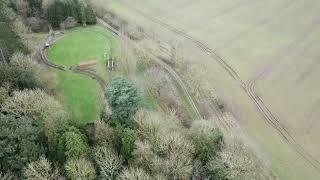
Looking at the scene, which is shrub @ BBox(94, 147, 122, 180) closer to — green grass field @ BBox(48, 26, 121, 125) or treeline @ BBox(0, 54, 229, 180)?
treeline @ BBox(0, 54, 229, 180)

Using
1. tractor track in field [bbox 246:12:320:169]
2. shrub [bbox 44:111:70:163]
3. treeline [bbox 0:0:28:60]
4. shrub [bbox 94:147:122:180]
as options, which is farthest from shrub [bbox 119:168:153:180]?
treeline [bbox 0:0:28:60]

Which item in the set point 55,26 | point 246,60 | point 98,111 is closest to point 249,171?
point 98,111

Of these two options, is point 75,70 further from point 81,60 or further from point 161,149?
point 161,149

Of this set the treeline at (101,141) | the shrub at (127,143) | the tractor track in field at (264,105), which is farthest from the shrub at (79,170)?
the tractor track in field at (264,105)

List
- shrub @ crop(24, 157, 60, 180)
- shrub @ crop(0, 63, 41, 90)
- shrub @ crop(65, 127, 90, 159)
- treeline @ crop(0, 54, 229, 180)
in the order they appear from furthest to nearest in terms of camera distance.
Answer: shrub @ crop(0, 63, 41, 90)
shrub @ crop(65, 127, 90, 159)
treeline @ crop(0, 54, 229, 180)
shrub @ crop(24, 157, 60, 180)

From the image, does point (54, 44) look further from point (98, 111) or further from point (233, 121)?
point (233, 121)

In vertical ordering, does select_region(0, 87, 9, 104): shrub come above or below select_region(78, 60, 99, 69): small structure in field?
below

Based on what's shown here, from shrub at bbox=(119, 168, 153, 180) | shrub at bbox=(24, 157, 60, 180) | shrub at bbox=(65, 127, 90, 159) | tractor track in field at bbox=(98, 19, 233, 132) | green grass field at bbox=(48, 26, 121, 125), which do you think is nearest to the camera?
shrub at bbox=(24, 157, 60, 180)
